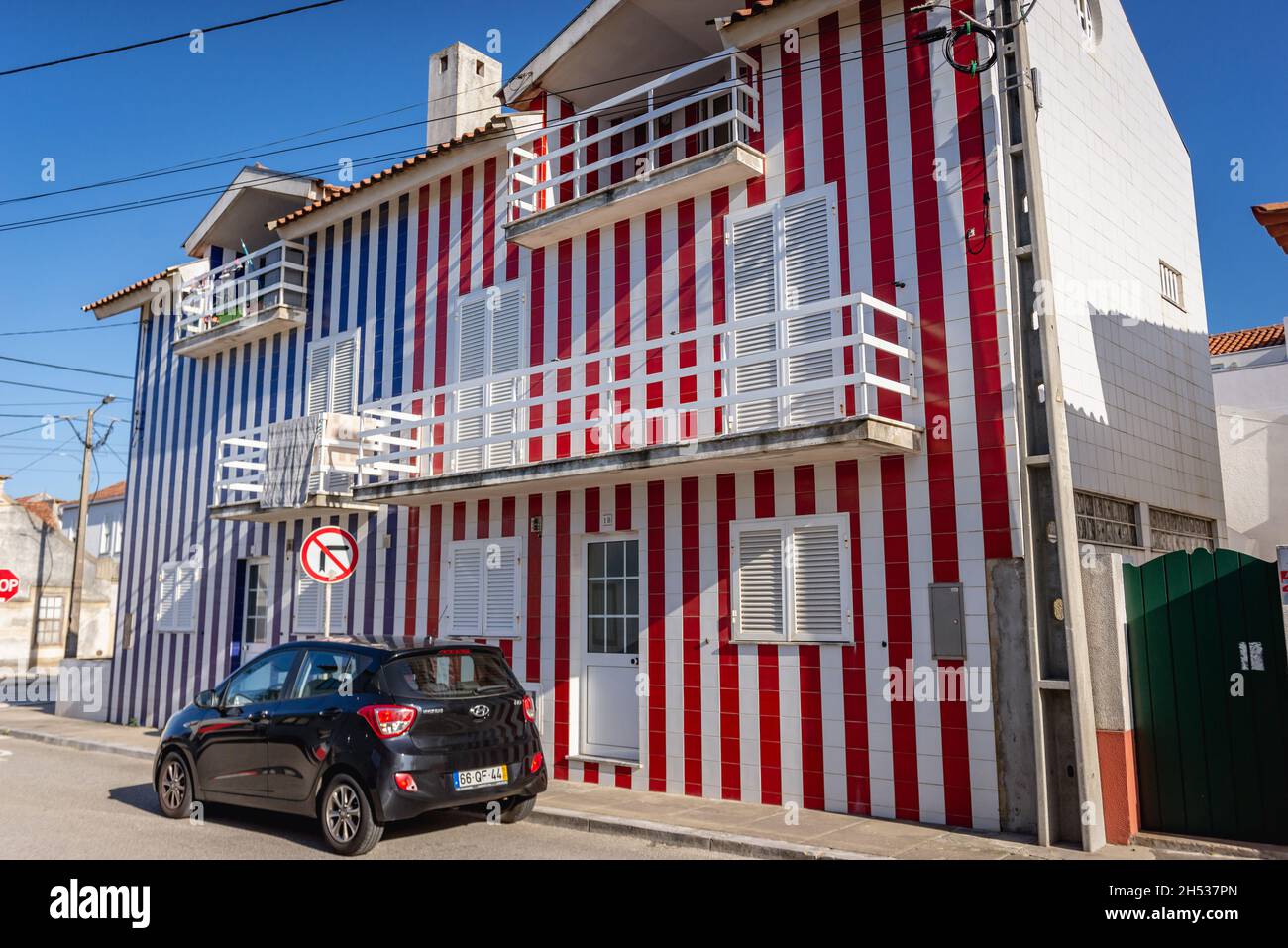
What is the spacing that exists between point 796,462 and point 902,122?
344 centimetres

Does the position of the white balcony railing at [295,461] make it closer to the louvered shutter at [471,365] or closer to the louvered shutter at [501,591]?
the louvered shutter at [471,365]

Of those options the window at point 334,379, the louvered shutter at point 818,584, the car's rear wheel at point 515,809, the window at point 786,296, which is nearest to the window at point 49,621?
the window at point 334,379

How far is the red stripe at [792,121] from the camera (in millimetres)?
10555

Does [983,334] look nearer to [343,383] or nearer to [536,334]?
[536,334]

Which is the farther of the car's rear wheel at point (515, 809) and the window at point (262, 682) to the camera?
the car's rear wheel at point (515, 809)

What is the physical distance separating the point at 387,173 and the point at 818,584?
9290 millimetres

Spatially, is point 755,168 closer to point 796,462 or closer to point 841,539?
point 796,462

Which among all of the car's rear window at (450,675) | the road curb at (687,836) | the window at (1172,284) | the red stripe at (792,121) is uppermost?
the red stripe at (792,121)

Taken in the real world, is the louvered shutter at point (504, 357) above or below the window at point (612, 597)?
above

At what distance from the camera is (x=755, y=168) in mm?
10734

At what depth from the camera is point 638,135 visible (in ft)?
42.7

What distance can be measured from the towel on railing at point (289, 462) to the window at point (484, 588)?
2.70 meters

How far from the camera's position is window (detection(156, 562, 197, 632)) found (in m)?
17.4
